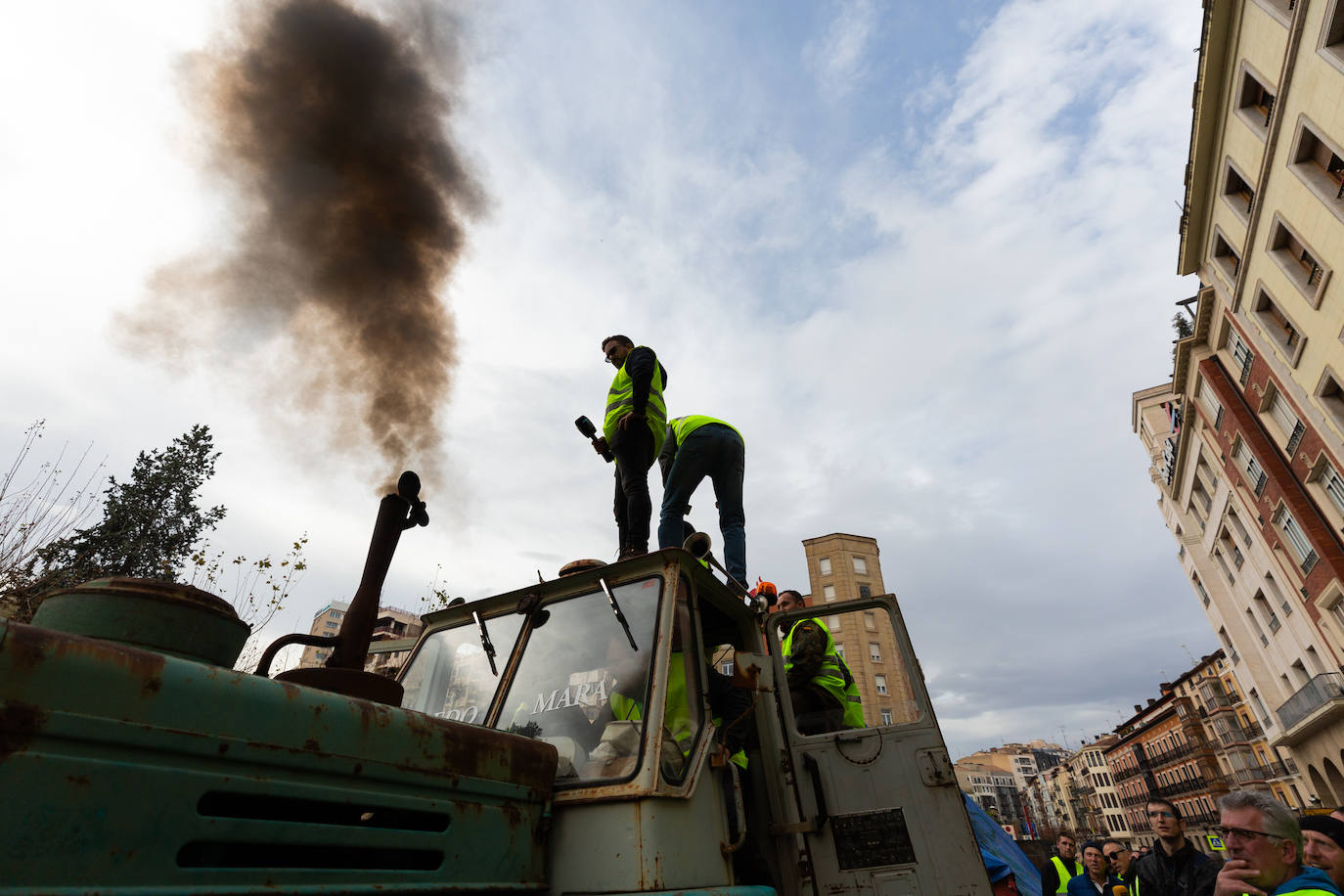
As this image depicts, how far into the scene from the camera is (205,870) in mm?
1438

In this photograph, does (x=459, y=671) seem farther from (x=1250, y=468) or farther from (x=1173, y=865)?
(x=1250, y=468)

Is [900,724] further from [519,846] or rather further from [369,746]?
[369,746]

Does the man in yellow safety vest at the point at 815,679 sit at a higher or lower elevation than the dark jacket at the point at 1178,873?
higher

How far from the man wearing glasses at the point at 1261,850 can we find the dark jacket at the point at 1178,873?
2426 millimetres

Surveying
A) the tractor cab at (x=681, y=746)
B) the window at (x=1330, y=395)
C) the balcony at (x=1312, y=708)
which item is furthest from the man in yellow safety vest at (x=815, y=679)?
the balcony at (x=1312, y=708)

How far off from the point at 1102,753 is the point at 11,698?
105 m

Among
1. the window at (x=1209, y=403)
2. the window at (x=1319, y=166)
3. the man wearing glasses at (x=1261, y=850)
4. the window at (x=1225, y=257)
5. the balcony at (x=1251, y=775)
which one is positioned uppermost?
the window at (x=1225, y=257)

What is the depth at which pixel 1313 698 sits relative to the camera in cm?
2252

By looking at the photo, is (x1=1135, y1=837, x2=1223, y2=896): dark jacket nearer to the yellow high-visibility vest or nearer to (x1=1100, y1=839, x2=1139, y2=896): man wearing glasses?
(x1=1100, y1=839, x2=1139, y2=896): man wearing glasses

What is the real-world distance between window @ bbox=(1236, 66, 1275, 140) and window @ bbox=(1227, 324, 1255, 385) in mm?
6409

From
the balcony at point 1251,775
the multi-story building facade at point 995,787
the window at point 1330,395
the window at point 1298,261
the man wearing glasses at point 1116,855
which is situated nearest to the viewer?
the man wearing glasses at point 1116,855

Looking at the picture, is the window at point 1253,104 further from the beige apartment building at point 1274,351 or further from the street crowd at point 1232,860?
the street crowd at point 1232,860

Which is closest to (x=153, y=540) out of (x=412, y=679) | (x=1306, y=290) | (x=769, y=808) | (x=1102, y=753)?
(x=412, y=679)

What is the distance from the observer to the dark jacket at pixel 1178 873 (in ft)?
15.8
